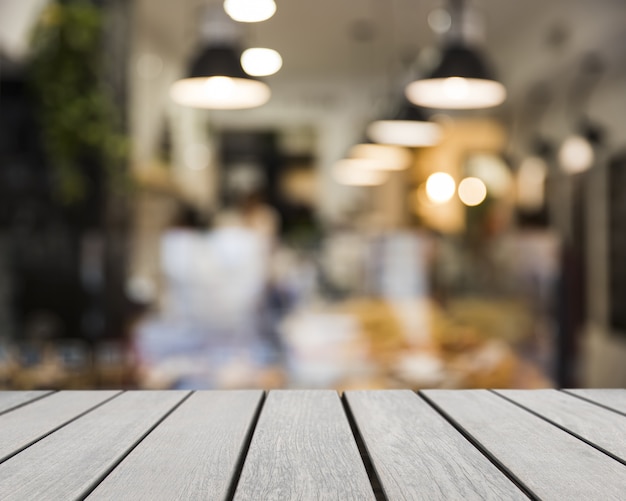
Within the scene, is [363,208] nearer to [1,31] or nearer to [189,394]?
[1,31]

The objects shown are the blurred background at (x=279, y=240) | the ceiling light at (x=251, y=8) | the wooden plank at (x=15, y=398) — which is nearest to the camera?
the wooden plank at (x=15, y=398)

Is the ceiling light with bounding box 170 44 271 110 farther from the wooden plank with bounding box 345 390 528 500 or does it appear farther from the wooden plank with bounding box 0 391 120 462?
the wooden plank with bounding box 345 390 528 500

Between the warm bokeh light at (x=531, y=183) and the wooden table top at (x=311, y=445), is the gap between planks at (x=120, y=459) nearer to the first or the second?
the wooden table top at (x=311, y=445)

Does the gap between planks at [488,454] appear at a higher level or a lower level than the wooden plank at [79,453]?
lower

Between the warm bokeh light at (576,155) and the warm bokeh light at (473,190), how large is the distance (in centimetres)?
121

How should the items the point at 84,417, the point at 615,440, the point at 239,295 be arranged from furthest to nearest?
the point at 239,295, the point at 84,417, the point at 615,440

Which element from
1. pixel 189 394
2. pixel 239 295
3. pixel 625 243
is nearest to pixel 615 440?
pixel 189 394

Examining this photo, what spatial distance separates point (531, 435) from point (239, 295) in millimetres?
2523

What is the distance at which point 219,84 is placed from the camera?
9.83 ft

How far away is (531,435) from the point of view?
1071mm

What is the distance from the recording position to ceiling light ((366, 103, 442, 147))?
4.27 m

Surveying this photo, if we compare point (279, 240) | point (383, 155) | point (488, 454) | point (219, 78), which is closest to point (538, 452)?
point (488, 454)

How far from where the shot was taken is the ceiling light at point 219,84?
9.11 feet

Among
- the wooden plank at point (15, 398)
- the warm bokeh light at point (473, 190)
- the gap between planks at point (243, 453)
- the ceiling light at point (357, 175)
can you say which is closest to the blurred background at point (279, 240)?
the warm bokeh light at point (473, 190)
